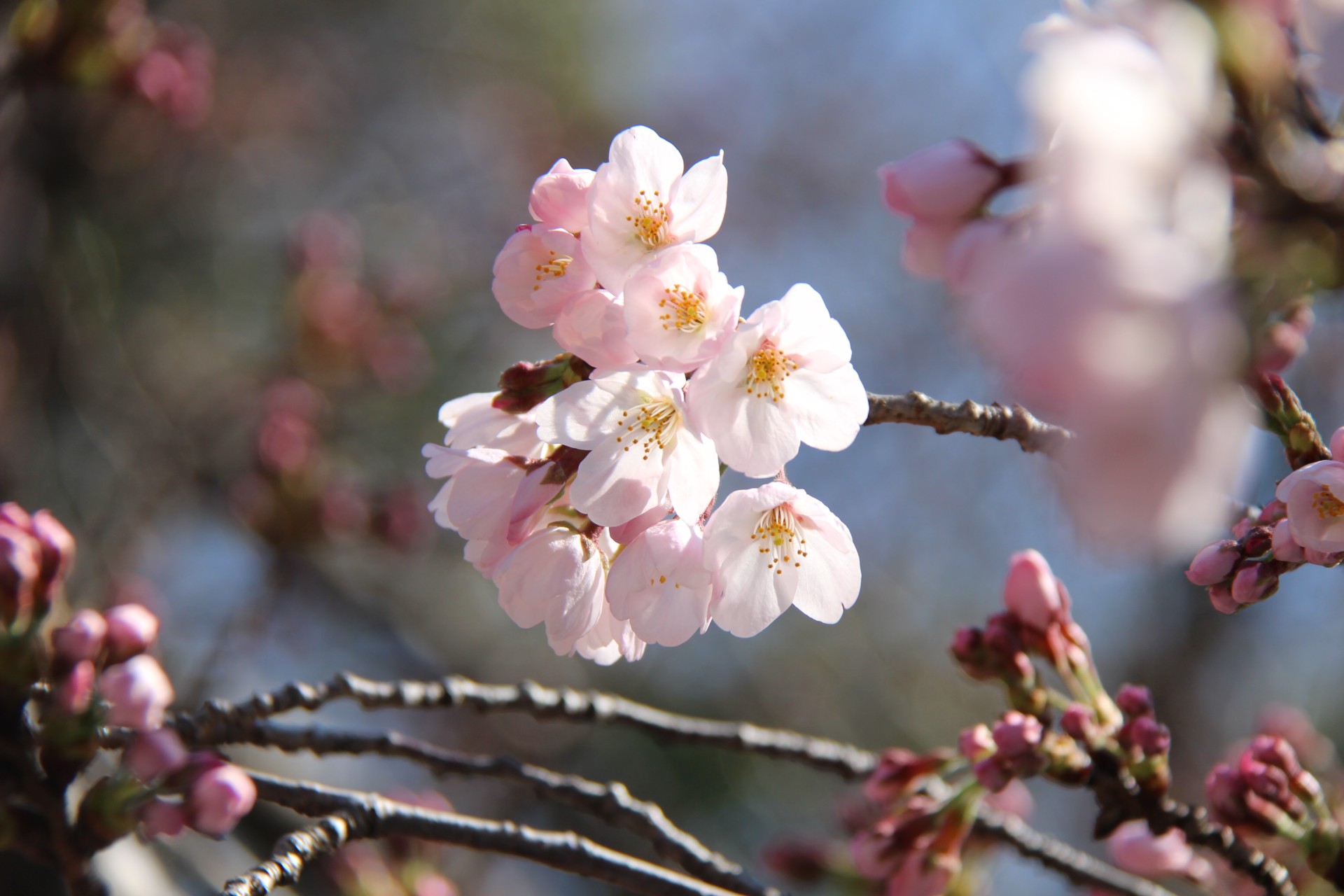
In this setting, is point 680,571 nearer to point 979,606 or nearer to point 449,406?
point 449,406

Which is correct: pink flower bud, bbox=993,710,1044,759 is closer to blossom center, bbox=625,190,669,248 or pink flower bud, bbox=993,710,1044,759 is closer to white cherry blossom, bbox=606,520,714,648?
white cherry blossom, bbox=606,520,714,648

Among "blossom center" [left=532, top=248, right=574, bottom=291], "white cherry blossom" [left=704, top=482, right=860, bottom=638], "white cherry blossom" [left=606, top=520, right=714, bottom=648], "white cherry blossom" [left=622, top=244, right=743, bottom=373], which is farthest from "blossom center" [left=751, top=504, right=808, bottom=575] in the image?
"blossom center" [left=532, top=248, right=574, bottom=291]

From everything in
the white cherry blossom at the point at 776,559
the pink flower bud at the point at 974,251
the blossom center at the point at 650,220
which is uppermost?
the blossom center at the point at 650,220

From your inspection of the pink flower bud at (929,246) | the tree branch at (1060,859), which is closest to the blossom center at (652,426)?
the pink flower bud at (929,246)

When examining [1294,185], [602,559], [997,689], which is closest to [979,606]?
[997,689]

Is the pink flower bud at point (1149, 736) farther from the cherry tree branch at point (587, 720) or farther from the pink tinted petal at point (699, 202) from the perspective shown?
the pink tinted petal at point (699, 202)
